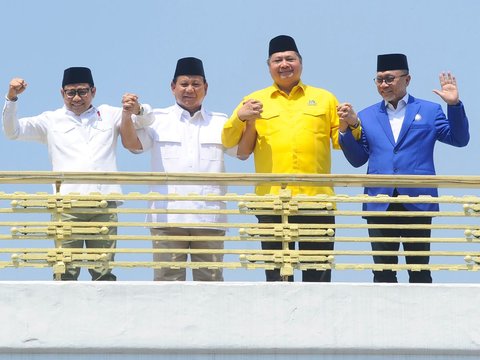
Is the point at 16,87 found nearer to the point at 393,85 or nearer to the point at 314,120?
the point at 314,120

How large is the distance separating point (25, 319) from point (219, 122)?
2.37 metres

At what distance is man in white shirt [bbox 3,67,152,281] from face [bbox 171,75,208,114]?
430 millimetres

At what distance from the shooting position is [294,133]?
30.3ft

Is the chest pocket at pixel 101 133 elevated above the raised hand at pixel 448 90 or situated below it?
below

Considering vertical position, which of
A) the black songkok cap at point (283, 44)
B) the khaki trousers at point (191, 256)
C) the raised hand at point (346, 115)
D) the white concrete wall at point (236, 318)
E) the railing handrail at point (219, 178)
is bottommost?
the white concrete wall at point (236, 318)

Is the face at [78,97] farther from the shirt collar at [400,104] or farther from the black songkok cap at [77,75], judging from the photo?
the shirt collar at [400,104]

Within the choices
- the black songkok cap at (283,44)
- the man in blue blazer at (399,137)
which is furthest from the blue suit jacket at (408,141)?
the black songkok cap at (283,44)

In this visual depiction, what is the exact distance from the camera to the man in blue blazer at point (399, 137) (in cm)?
902

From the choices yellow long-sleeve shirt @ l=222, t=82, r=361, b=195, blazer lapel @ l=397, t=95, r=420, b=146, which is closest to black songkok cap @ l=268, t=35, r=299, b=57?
yellow long-sleeve shirt @ l=222, t=82, r=361, b=195

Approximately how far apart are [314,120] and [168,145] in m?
1.22

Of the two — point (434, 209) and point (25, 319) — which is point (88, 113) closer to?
point (25, 319)

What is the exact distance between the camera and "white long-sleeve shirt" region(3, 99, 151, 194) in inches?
370

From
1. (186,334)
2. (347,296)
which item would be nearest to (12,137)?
(186,334)

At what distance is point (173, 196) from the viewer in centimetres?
875
